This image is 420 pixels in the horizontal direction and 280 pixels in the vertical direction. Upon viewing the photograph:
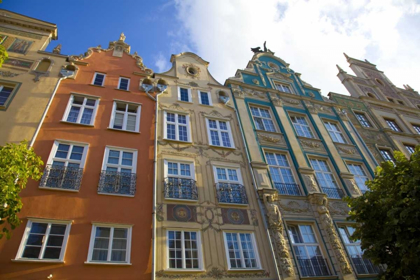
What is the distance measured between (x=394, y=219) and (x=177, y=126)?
34.1 feet

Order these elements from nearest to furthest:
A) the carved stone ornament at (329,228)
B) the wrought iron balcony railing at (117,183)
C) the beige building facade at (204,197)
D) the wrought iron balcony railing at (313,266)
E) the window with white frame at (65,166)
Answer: the beige building facade at (204,197) → the window with white frame at (65,166) → the wrought iron balcony railing at (117,183) → the wrought iron balcony railing at (313,266) → the carved stone ornament at (329,228)

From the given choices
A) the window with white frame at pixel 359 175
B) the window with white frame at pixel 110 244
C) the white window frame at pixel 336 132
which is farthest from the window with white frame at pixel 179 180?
the white window frame at pixel 336 132

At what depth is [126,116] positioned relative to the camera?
1474 cm

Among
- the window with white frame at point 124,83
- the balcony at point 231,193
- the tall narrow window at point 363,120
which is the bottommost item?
the balcony at point 231,193

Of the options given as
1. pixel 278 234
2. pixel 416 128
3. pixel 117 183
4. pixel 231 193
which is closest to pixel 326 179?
pixel 278 234

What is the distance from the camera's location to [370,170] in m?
18.2

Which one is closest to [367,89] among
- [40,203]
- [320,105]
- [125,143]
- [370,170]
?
[320,105]

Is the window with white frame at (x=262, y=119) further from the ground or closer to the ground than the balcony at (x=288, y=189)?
further from the ground

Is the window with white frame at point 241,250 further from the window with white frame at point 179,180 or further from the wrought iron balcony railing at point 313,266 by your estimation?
the window with white frame at point 179,180

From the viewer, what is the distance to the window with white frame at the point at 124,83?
16414 mm

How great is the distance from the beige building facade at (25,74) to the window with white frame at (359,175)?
17.3 m

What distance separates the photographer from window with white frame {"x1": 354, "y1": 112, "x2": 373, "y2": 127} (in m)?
23.0

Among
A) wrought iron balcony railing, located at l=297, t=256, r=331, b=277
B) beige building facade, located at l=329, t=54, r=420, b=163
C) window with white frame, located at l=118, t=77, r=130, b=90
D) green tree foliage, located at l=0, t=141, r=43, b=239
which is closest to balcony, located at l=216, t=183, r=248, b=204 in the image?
wrought iron balcony railing, located at l=297, t=256, r=331, b=277

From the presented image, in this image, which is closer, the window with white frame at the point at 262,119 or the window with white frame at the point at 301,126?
the window with white frame at the point at 262,119
